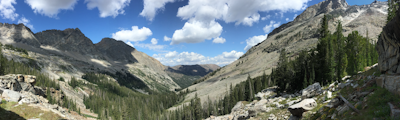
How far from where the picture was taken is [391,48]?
21.3m

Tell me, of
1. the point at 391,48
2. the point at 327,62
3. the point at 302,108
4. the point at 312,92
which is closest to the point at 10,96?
the point at 302,108

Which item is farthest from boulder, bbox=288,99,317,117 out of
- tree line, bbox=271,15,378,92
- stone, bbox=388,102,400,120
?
tree line, bbox=271,15,378,92

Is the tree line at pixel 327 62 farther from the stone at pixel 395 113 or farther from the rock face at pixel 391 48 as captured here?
the stone at pixel 395 113

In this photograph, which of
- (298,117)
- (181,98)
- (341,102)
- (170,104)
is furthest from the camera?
(181,98)

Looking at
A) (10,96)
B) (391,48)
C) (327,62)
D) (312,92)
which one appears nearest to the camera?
(391,48)

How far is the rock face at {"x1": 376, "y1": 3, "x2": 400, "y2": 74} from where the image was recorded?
62.8ft

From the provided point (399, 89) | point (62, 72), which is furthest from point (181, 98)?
point (399, 89)

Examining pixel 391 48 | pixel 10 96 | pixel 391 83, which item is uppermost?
pixel 391 48

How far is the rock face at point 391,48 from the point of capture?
62.8 ft

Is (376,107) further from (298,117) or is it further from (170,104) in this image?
(170,104)

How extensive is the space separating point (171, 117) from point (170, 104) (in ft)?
175

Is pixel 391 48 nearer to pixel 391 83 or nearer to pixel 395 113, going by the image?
pixel 391 83

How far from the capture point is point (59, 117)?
116 feet

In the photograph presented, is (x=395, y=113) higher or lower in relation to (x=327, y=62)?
lower
